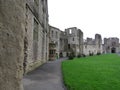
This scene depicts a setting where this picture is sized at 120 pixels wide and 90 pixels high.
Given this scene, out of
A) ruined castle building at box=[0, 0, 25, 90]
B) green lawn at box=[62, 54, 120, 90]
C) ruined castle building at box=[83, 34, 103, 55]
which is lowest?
green lawn at box=[62, 54, 120, 90]

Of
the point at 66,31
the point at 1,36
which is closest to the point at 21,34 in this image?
the point at 1,36

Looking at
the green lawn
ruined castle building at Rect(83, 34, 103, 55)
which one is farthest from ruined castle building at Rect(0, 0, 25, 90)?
ruined castle building at Rect(83, 34, 103, 55)

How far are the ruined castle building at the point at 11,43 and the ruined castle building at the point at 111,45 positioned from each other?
8623cm

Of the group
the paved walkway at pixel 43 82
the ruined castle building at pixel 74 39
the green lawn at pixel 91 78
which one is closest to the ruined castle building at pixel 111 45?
the ruined castle building at pixel 74 39

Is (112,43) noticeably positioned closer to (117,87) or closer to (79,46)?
(79,46)

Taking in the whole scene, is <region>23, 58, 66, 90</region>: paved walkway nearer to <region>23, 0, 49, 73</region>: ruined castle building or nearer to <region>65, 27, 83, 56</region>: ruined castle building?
<region>23, 0, 49, 73</region>: ruined castle building

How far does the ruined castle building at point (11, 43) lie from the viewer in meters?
2.40

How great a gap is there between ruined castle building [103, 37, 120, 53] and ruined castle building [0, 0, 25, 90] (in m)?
86.2

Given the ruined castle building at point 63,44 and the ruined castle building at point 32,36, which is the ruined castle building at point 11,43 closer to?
the ruined castle building at point 32,36

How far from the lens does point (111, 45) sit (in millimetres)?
86438

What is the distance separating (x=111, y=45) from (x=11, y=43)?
8834cm

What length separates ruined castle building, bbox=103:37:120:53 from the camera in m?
86.1

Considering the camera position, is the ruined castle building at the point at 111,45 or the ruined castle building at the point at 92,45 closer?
the ruined castle building at the point at 92,45

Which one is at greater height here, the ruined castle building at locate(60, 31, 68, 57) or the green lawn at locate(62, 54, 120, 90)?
the ruined castle building at locate(60, 31, 68, 57)
